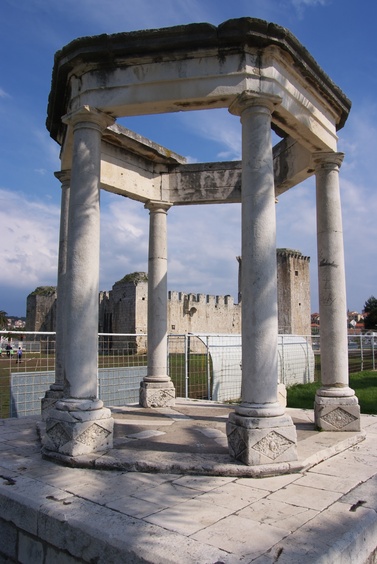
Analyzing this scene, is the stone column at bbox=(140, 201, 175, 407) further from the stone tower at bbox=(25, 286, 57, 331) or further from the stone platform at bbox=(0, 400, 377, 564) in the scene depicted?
the stone tower at bbox=(25, 286, 57, 331)

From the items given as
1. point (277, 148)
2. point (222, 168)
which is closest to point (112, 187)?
point (222, 168)

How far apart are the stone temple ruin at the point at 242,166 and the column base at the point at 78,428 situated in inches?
0.5

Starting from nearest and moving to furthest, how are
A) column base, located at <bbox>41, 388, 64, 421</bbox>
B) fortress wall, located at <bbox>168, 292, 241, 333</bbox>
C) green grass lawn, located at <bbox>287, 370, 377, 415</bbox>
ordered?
column base, located at <bbox>41, 388, 64, 421</bbox>, green grass lawn, located at <bbox>287, 370, 377, 415</bbox>, fortress wall, located at <bbox>168, 292, 241, 333</bbox>

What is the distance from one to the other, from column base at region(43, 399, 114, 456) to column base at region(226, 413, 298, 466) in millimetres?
1635

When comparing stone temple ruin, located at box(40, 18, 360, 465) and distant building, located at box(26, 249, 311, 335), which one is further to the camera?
distant building, located at box(26, 249, 311, 335)

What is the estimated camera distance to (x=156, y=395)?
30.6 ft

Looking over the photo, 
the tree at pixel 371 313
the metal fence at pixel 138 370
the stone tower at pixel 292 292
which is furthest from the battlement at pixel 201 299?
the metal fence at pixel 138 370

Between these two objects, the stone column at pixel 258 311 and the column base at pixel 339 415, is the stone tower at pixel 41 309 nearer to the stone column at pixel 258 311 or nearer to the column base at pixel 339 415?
the column base at pixel 339 415

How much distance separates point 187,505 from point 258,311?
2.37 meters

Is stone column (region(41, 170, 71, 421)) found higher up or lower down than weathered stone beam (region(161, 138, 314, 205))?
lower down

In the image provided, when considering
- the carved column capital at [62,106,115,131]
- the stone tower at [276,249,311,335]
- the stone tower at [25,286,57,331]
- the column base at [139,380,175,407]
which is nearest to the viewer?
the carved column capital at [62,106,115,131]

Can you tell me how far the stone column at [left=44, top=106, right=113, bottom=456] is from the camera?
562 centimetres

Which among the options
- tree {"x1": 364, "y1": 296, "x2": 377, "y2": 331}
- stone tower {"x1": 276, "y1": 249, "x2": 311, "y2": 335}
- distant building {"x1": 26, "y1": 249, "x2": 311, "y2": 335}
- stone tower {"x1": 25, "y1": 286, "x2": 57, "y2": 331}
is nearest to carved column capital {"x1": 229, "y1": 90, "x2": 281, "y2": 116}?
distant building {"x1": 26, "y1": 249, "x2": 311, "y2": 335}

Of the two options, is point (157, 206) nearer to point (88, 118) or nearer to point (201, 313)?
point (88, 118)
